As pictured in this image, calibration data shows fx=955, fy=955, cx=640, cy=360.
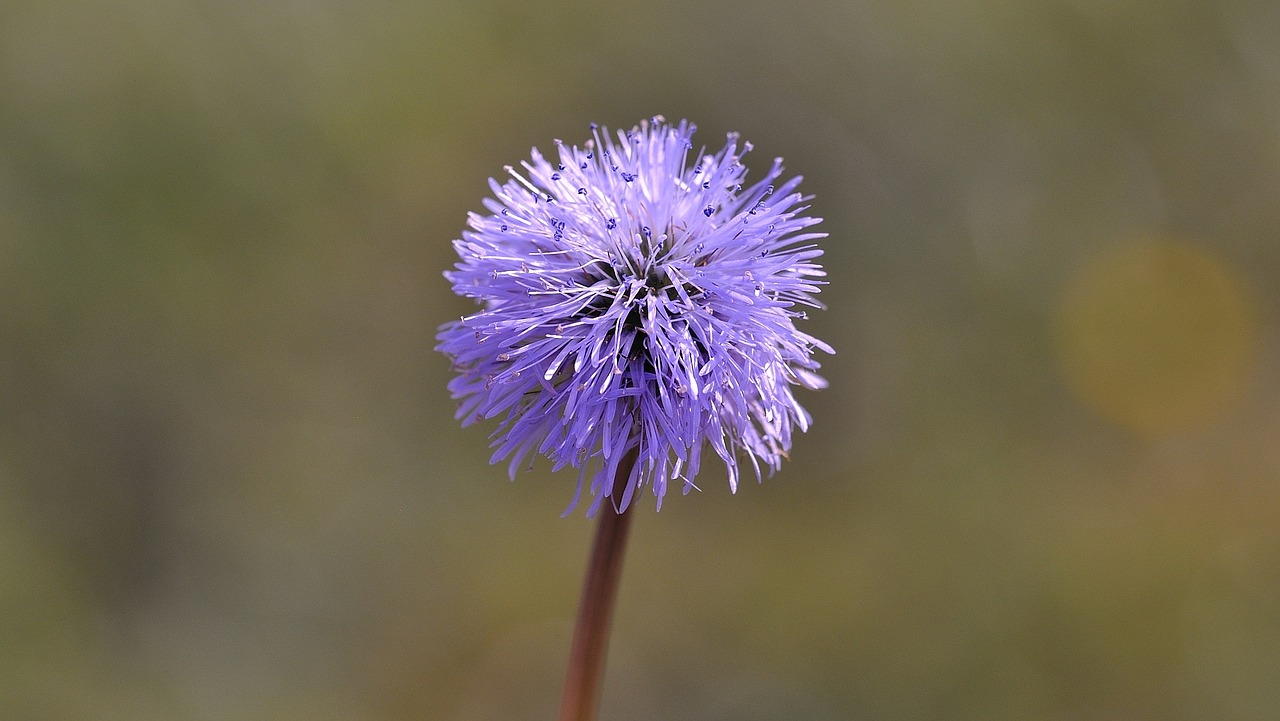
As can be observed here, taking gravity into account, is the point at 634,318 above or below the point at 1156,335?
below

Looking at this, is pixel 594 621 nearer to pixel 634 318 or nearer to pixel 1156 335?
pixel 634 318

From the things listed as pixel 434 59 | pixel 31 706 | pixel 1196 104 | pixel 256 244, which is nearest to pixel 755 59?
pixel 434 59

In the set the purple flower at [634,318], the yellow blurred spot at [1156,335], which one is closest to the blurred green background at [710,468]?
the yellow blurred spot at [1156,335]

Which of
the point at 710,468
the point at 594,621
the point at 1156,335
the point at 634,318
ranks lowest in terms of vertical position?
the point at 594,621

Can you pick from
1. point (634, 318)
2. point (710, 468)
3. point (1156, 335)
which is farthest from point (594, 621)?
point (1156, 335)

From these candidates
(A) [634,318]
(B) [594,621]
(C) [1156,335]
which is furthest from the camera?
(C) [1156,335]
